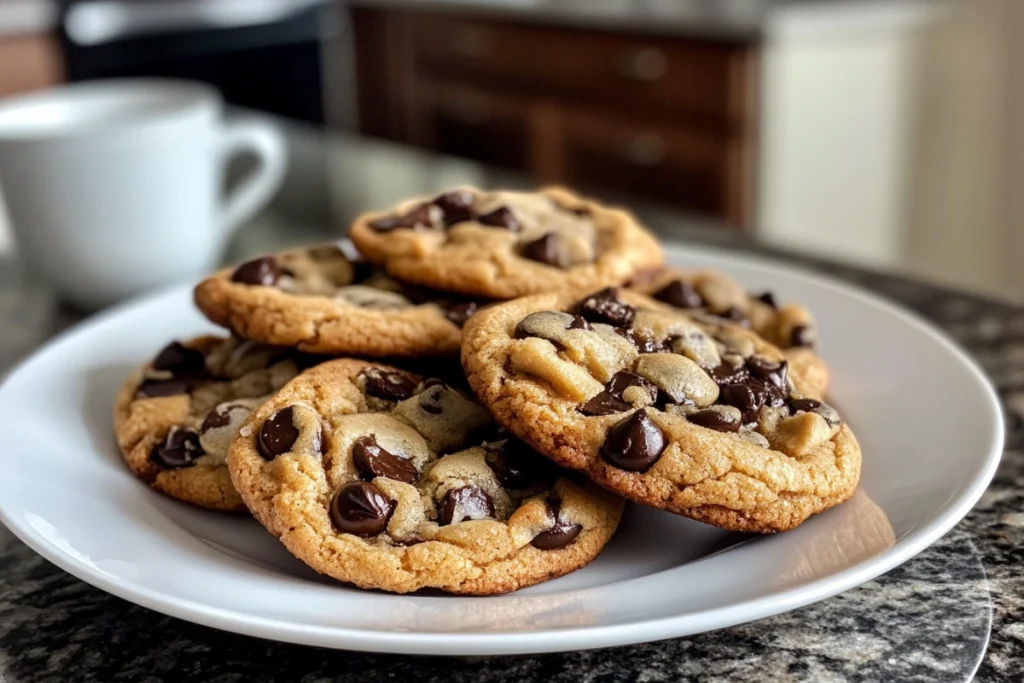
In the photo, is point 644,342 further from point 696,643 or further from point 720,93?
point 720,93

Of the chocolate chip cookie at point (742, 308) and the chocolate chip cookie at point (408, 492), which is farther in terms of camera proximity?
the chocolate chip cookie at point (742, 308)

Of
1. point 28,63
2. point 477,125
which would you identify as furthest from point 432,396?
point 28,63

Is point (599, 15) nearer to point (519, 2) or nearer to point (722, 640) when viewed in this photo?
point (519, 2)

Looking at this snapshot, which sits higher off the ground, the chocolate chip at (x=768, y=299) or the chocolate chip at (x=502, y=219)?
the chocolate chip at (x=502, y=219)

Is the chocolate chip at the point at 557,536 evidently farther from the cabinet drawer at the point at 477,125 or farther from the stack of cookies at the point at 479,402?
the cabinet drawer at the point at 477,125

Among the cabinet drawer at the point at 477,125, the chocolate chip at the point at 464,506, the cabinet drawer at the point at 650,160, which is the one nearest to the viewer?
the chocolate chip at the point at 464,506

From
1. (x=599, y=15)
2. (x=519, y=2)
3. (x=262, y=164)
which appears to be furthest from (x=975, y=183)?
(x=262, y=164)

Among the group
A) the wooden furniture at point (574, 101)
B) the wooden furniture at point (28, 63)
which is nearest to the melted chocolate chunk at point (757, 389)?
the wooden furniture at point (574, 101)
